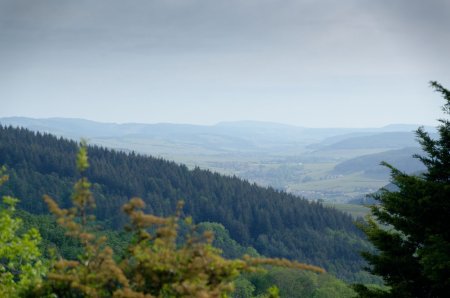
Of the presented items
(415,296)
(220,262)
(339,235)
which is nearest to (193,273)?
(220,262)

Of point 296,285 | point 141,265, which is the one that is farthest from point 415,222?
point 296,285

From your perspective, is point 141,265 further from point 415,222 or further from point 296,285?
point 296,285

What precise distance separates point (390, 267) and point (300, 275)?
83.7 m

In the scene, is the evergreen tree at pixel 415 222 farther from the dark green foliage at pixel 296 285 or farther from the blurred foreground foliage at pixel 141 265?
the dark green foliage at pixel 296 285

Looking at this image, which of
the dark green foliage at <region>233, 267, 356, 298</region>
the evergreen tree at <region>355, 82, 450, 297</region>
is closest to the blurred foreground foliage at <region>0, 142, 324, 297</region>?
the evergreen tree at <region>355, 82, 450, 297</region>

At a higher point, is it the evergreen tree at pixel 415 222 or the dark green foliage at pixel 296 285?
the evergreen tree at pixel 415 222

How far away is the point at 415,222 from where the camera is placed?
59.2 ft

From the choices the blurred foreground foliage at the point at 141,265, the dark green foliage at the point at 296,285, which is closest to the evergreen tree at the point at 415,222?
the blurred foreground foliage at the point at 141,265

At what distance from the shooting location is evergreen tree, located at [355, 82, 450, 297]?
669 inches

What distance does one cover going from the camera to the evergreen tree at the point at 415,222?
17.0 m

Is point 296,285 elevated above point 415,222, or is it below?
below

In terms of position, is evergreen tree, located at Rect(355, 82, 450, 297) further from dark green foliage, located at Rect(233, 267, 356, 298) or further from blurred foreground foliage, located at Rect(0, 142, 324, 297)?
dark green foliage, located at Rect(233, 267, 356, 298)

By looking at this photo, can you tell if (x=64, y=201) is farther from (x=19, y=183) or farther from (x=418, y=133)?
(x=418, y=133)

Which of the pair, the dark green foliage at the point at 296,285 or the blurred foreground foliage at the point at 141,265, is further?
the dark green foliage at the point at 296,285
